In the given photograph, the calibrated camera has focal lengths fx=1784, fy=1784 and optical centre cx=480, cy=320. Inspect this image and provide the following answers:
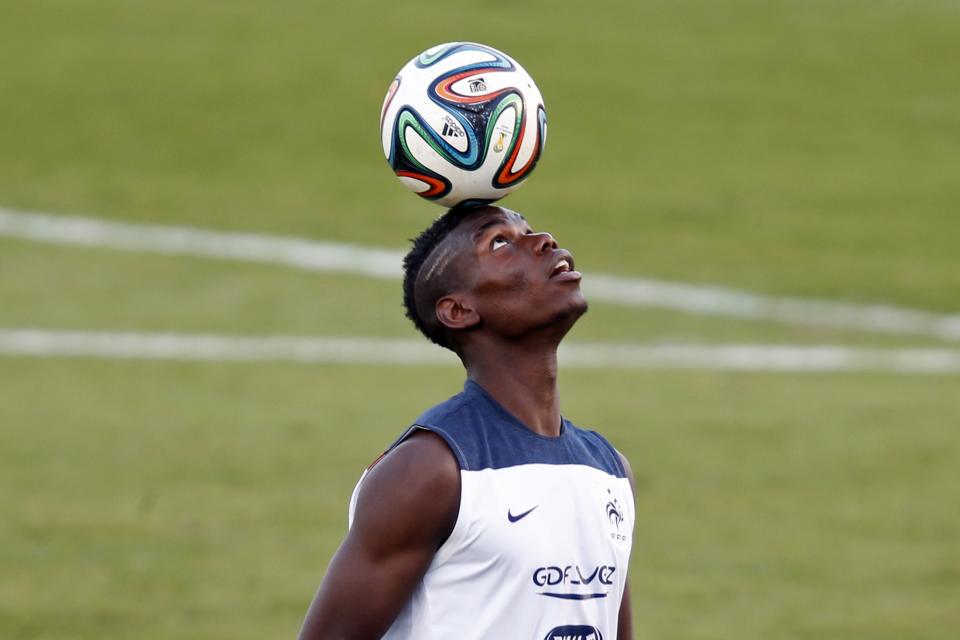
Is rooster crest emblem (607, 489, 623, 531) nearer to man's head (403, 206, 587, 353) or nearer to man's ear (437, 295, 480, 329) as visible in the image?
man's head (403, 206, 587, 353)

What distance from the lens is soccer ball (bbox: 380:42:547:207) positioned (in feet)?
16.4

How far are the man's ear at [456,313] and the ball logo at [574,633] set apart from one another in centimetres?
82

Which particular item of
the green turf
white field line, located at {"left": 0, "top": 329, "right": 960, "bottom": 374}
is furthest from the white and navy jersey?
white field line, located at {"left": 0, "top": 329, "right": 960, "bottom": 374}

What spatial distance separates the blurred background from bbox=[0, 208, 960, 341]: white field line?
0.22 feet

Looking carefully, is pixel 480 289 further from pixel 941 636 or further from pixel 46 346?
pixel 46 346

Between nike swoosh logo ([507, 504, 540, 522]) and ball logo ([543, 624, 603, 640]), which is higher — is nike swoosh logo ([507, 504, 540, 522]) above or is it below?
above

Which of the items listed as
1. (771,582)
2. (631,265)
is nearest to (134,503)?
(771,582)

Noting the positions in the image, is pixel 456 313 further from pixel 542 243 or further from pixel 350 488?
pixel 350 488

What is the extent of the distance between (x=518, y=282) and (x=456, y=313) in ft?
0.62

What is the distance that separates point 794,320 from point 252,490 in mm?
7954

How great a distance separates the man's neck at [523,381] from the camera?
15.3 ft

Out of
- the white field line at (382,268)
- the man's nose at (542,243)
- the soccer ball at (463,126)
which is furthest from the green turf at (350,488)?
the man's nose at (542,243)

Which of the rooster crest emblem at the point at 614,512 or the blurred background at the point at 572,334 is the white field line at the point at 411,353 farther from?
the rooster crest emblem at the point at 614,512

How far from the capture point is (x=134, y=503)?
1221cm
